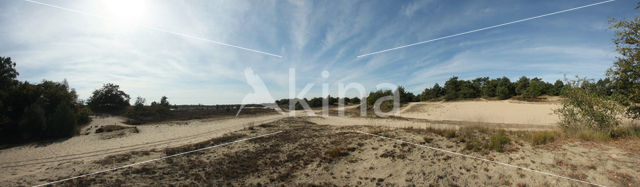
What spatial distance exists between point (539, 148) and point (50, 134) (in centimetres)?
2134

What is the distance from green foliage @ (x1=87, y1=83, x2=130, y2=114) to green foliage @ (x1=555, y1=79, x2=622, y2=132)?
3668cm

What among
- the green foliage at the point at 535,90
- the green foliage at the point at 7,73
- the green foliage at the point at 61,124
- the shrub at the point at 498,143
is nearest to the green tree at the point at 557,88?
the green foliage at the point at 535,90

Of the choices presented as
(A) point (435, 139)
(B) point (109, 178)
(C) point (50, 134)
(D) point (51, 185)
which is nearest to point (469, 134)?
(A) point (435, 139)

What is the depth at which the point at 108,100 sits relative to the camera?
23312 millimetres

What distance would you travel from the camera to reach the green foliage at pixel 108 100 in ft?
74.2

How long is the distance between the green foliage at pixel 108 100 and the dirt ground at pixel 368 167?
2285 centimetres

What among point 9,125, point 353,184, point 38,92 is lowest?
point 353,184

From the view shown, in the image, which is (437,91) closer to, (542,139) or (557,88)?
Result: (557,88)

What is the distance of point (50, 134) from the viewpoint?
33.4ft

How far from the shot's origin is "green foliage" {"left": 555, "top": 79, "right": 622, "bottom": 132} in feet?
21.3

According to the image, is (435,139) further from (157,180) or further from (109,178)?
(109,178)

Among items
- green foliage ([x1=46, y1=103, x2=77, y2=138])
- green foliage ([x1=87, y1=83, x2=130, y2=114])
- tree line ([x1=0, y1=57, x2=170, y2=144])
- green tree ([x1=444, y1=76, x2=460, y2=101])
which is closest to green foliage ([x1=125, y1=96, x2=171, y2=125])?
green foliage ([x1=87, y1=83, x2=130, y2=114])

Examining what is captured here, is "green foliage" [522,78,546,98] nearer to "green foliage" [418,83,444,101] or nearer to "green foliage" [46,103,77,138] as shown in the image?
"green foliage" [418,83,444,101]

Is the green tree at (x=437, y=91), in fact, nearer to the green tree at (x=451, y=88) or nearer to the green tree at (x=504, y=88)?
the green tree at (x=451, y=88)
